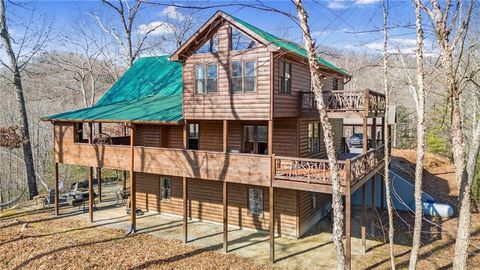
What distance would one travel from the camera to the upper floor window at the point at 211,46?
1446 cm

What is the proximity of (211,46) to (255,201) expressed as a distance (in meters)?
7.53

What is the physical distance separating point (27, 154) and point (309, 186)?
2006 centimetres

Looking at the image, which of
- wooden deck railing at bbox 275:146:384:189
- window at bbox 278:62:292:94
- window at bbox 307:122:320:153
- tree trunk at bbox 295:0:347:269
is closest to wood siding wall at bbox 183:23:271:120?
window at bbox 278:62:292:94

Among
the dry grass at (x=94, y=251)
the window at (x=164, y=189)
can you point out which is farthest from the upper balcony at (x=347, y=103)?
the window at (x=164, y=189)

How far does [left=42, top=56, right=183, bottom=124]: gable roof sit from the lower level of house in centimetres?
397

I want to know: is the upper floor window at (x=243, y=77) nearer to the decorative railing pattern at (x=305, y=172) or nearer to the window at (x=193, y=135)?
the decorative railing pattern at (x=305, y=172)

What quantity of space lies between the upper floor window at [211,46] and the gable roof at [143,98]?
10.4ft

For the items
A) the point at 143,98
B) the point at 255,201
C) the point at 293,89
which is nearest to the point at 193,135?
the point at 255,201

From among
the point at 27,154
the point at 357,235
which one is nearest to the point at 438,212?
the point at 357,235

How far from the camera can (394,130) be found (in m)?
42.9

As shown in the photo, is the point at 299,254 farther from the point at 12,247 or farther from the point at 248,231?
the point at 12,247

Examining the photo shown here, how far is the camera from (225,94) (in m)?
14.2

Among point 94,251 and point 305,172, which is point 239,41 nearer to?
point 305,172

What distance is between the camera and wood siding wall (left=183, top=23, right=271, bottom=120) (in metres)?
13.4
